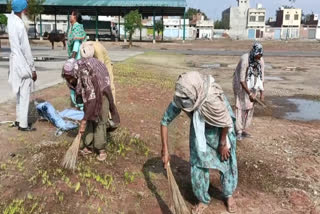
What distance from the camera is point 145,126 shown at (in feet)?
17.6

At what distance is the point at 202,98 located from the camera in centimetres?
262

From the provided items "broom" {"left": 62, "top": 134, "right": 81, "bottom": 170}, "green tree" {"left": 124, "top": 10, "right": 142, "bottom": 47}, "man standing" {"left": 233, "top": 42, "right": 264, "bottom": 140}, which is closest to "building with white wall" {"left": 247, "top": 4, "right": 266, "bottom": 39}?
"green tree" {"left": 124, "top": 10, "right": 142, "bottom": 47}

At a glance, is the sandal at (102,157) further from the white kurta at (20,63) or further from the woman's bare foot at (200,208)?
the white kurta at (20,63)

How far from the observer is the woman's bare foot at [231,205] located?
10.2 feet

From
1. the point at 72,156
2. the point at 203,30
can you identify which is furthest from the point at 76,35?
the point at 203,30

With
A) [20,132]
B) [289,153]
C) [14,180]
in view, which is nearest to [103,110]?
[14,180]

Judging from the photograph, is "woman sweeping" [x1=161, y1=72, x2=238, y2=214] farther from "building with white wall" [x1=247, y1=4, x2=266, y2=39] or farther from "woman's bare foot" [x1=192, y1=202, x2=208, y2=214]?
"building with white wall" [x1=247, y1=4, x2=266, y2=39]

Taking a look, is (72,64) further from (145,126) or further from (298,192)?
(298,192)

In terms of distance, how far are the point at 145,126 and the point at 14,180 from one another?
2.43m

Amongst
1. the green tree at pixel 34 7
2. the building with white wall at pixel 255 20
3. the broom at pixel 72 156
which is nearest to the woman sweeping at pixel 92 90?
the broom at pixel 72 156

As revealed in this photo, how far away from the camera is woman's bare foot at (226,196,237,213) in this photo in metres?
3.11

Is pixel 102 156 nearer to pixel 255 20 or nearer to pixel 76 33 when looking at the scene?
pixel 76 33

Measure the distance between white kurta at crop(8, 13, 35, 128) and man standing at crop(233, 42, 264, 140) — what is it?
3.08 meters

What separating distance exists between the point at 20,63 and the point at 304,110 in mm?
6285
